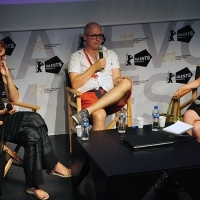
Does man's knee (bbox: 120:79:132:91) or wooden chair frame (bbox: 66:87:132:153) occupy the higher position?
man's knee (bbox: 120:79:132:91)

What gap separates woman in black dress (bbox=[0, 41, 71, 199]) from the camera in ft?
8.89

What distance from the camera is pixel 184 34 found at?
175 inches

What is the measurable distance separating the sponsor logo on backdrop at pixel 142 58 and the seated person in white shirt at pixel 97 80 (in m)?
0.61

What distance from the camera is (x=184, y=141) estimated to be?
8.45 ft

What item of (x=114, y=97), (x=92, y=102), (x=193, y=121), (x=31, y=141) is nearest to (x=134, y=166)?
(x=31, y=141)

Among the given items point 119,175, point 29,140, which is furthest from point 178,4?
point 119,175

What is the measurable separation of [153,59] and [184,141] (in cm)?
202

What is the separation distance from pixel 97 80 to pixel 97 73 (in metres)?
0.08

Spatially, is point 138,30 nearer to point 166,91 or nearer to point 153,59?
point 153,59

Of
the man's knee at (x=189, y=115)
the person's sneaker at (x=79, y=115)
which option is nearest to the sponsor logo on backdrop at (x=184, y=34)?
the man's knee at (x=189, y=115)

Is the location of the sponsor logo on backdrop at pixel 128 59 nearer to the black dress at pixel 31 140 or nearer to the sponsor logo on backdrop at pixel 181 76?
the sponsor logo on backdrop at pixel 181 76

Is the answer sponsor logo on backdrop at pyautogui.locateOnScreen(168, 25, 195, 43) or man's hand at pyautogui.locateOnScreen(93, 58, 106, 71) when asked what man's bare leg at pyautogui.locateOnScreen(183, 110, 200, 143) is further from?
sponsor logo on backdrop at pyautogui.locateOnScreen(168, 25, 195, 43)

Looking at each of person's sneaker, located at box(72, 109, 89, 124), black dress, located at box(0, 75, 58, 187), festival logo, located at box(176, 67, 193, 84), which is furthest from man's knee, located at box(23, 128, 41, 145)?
festival logo, located at box(176, 67, 193, 84)

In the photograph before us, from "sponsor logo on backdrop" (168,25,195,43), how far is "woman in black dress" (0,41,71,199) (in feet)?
7.29
